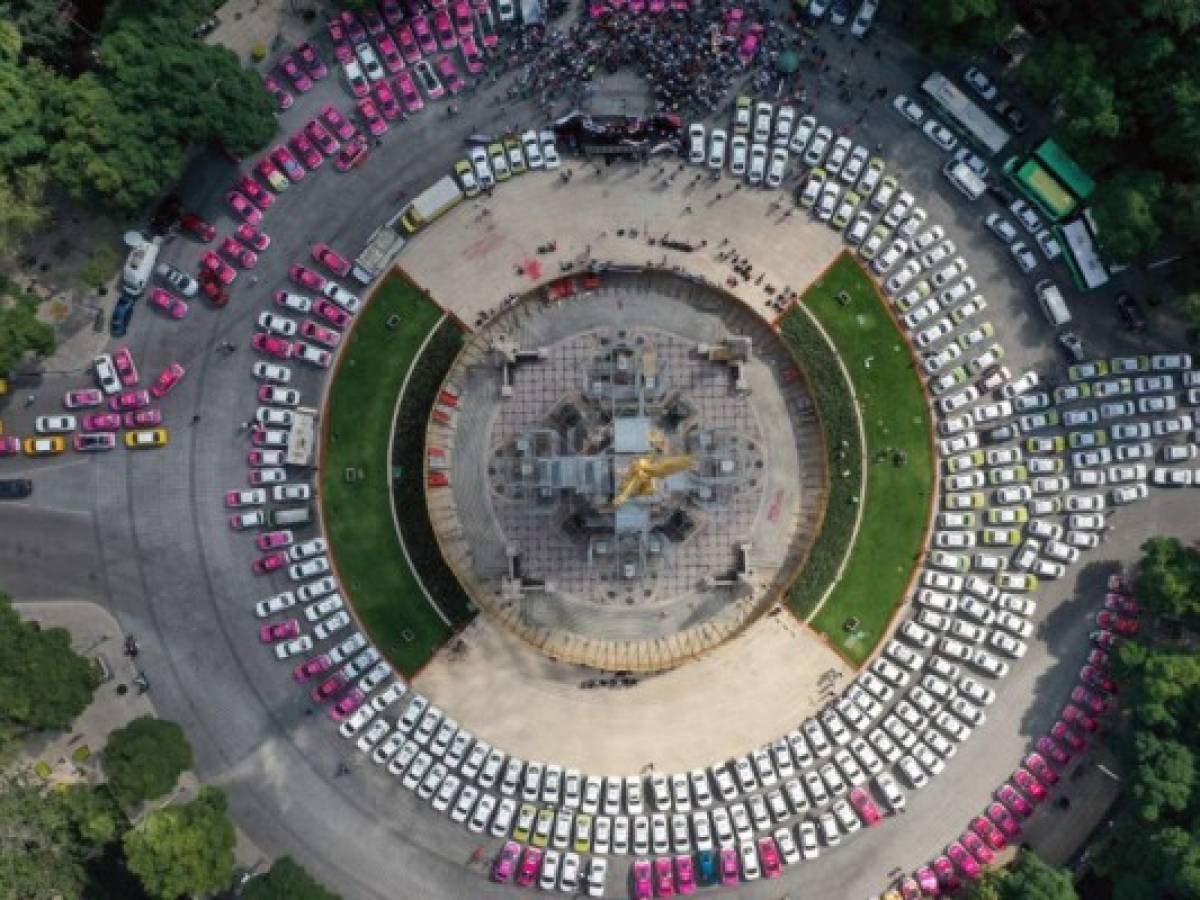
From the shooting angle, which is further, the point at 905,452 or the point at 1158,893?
the point at 905,452

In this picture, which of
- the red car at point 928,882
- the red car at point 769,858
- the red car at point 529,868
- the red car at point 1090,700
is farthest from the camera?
the red car at point 1090,700

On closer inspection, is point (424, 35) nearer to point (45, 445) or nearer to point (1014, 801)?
point (45, 445)

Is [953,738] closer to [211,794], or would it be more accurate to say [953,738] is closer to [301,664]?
[301,664]

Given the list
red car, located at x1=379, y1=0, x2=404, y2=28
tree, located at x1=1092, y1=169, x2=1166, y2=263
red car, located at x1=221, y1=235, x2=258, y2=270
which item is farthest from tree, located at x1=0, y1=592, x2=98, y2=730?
tree, located at x1=1092, y1=169, x2=1166, y2=263

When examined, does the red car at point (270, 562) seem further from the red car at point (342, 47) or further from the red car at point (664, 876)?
the red car at point (342, 47)

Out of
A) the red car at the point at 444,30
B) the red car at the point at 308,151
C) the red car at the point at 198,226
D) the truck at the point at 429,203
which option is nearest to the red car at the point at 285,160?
the red car at the point at 308,151

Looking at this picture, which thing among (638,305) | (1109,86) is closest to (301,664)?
(638,305)

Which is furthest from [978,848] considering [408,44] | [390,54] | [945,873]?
[390,54]
